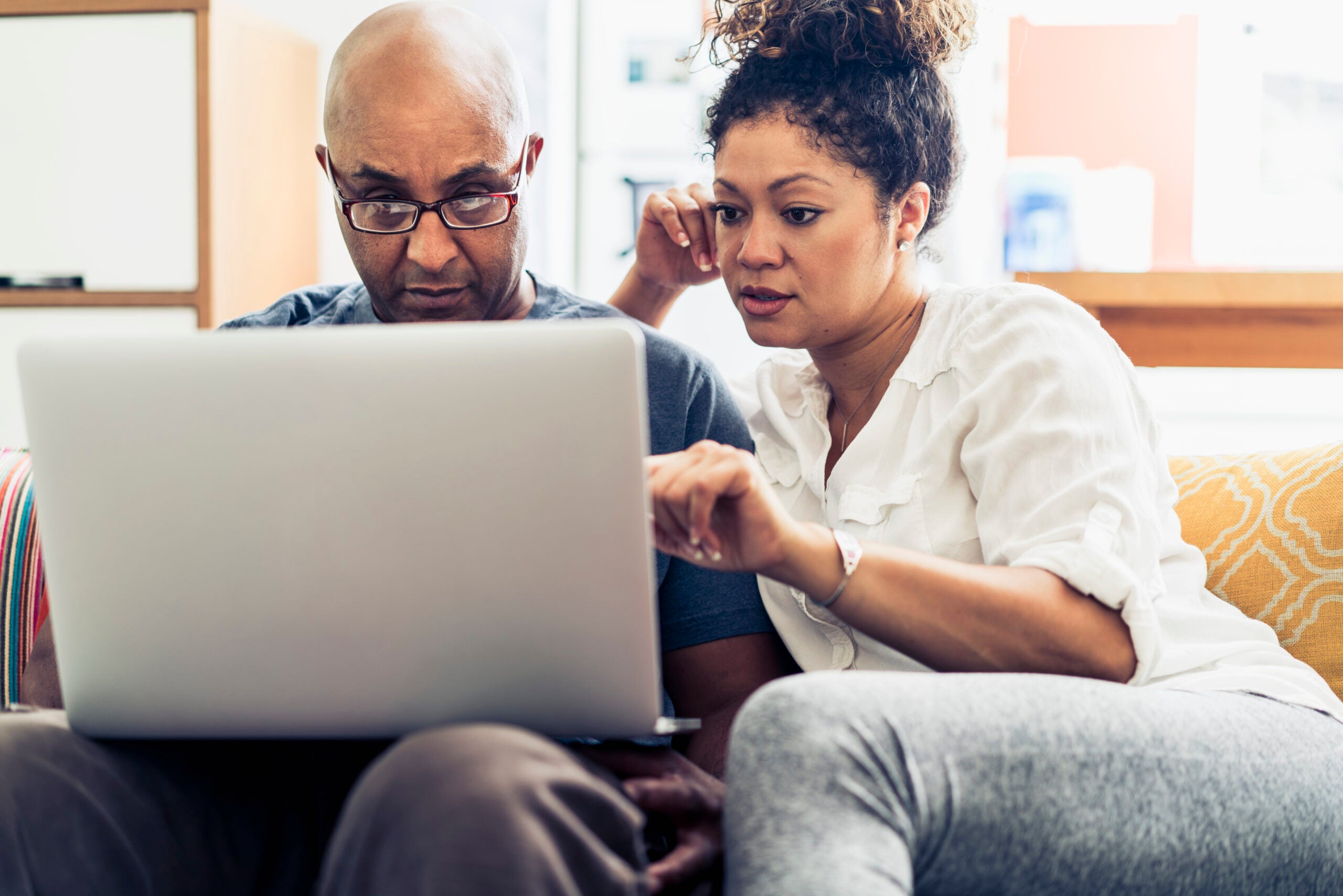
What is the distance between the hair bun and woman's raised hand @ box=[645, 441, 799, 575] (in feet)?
1.80

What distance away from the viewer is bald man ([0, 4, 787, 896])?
619mm

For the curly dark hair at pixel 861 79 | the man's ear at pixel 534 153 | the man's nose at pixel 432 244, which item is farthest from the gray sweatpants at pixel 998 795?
the man's ear at pixel 534 153

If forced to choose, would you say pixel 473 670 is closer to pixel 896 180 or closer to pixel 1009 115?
pixel 896 180

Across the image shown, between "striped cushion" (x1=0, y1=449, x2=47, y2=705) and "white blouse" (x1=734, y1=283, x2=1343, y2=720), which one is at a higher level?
"white blouse" (x1=734, y1=283, x2=1343, y2=720)

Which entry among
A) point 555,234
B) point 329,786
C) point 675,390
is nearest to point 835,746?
point 329,786

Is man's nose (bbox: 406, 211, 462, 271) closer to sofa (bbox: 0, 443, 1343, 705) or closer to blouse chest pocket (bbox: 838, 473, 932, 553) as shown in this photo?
blouse chest pocket (bbox: 838, 473, 932, 553)

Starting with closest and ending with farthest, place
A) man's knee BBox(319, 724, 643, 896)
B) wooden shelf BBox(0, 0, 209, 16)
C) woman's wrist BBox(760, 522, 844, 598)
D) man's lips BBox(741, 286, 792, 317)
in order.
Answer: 1. man's knee BBox(319, 724, 643, 896)
2. woman's wrist BBox(760, 522, 844, 598)
3. man's lips BBox(741, 286, 792, 317)
4. wooden shelf BBox(0, 0, 209, 16)

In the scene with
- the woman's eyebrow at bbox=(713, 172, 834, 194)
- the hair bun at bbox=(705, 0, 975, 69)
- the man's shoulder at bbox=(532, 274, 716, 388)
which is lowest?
the man's shoulder at bbox=(532, 274, 716, 388)

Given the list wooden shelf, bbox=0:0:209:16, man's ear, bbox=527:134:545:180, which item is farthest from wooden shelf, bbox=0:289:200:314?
man's ear, bbox=527:134:545:180

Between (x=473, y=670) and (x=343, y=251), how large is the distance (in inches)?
77.2

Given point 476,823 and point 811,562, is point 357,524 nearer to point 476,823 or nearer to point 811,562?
point 476,823

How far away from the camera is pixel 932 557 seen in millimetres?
895

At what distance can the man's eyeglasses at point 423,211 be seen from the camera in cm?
126

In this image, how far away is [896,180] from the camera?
45.6 inches
